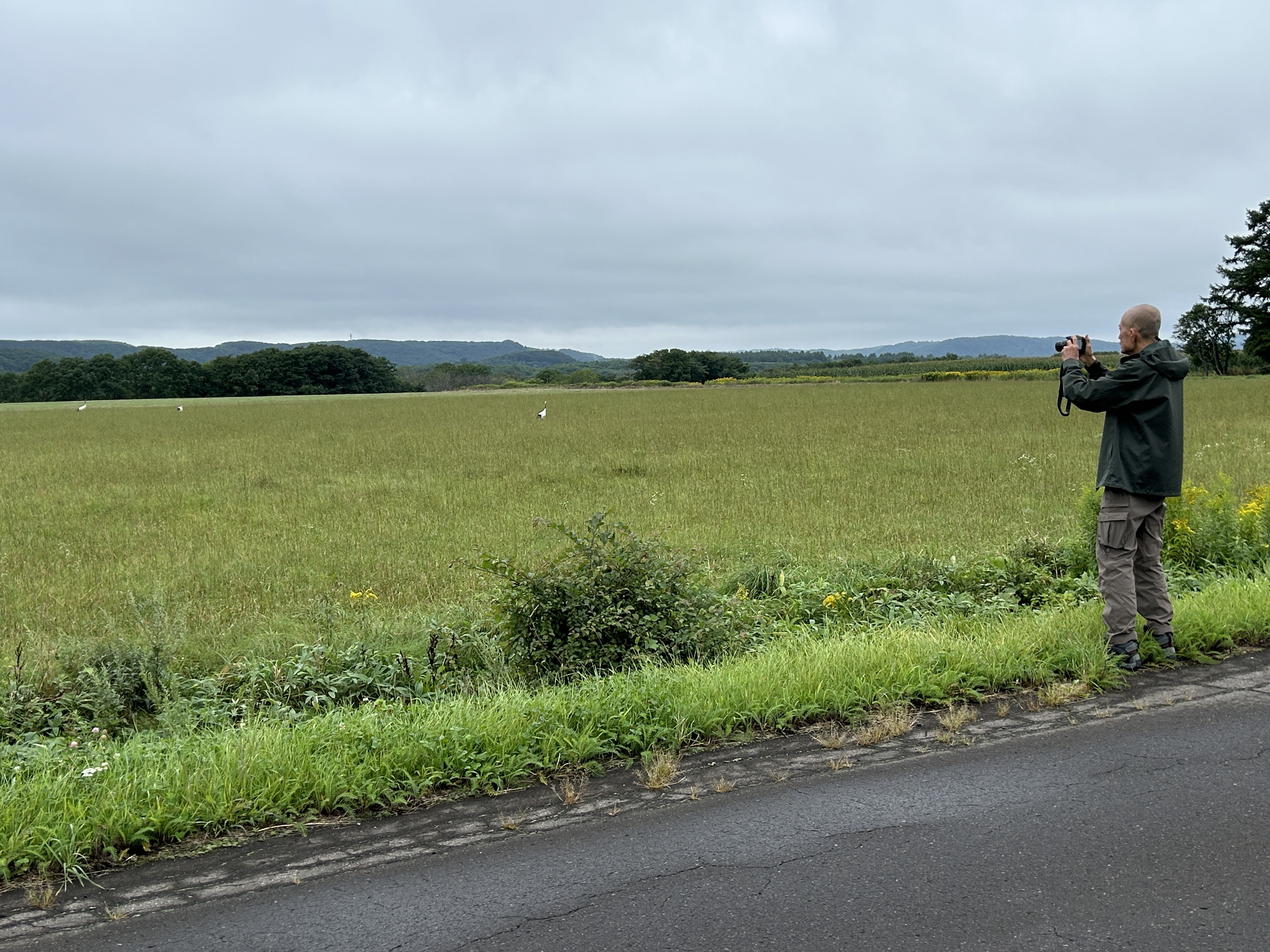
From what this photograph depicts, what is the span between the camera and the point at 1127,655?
5.59 metres

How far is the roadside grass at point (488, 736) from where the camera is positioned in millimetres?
3752

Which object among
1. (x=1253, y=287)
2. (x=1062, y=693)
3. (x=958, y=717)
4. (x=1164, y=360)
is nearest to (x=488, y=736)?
(x=958, y=717)

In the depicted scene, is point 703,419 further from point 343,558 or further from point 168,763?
point 168,763

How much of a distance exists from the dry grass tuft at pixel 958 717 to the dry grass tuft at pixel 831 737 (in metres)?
0.50

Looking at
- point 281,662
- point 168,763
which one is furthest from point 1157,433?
point 281,662

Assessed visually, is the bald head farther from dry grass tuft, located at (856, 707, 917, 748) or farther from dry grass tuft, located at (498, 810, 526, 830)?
dry grass tuft, located at (498, 810, 526, 830)

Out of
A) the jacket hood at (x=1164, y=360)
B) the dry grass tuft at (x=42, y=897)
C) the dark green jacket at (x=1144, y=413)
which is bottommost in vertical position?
the dry grass tuft at (x=42, y=897)

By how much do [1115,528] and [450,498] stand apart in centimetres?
1297

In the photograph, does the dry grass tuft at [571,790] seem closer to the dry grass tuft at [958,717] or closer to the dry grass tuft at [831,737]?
the dry grass tuft at [831,737]

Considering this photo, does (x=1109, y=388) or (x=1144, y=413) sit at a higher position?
(x=1109, y=388)

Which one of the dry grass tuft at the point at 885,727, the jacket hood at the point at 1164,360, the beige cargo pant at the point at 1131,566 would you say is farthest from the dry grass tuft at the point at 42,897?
the jacket hood at the point at 1164,360

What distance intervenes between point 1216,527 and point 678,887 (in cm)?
766

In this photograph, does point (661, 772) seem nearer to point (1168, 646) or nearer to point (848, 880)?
point (848, 880)

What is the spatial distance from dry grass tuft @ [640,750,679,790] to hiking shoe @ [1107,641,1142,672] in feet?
9.43
